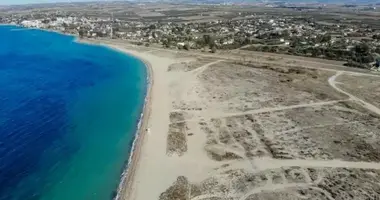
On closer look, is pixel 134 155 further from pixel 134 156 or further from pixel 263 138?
pixel 263 138

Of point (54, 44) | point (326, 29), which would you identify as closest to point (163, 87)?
point (54, 44)

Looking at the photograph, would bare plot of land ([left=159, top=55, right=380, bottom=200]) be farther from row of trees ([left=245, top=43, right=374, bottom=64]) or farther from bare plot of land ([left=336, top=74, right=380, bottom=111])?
row of trees ([left=245, top=43, right=374, bottom=64])

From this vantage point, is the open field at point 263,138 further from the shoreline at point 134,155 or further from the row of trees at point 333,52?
the row of trees at point 333,52

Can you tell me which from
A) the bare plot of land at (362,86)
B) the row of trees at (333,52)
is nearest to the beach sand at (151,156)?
the bare plot of land at (362,86)

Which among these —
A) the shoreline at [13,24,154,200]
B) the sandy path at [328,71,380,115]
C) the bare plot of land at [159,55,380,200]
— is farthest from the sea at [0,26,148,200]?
the sandy path at [328,71,380,115]

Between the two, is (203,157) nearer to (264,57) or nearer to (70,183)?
(70,183)

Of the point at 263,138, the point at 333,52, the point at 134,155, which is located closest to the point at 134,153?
the point at 134,155
